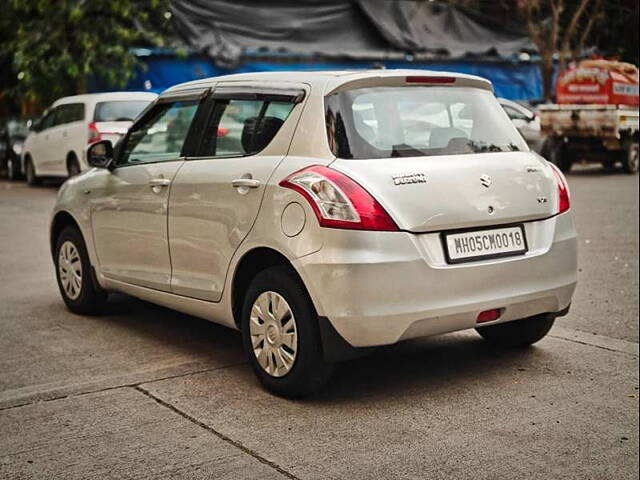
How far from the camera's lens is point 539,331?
247 inches

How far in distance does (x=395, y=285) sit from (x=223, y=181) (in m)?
1.30

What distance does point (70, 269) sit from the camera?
7.57 m

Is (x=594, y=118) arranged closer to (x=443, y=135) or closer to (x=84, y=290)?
(x=84, y=290)

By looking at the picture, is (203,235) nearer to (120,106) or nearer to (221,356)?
(221,356)

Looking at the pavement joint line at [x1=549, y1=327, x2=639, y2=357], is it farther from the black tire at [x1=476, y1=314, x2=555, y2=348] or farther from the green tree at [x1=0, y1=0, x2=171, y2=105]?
the green tree at [x1=0, y1=0, x2=171, y2=105]

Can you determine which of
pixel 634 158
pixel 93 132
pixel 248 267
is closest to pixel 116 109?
pixel 93 132

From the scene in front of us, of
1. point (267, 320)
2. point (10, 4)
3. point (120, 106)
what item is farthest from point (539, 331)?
point (10, 4)

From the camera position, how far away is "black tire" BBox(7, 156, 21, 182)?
2328 cm

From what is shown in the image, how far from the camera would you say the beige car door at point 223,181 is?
5602mm

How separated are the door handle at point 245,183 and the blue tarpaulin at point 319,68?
1837 centimetres

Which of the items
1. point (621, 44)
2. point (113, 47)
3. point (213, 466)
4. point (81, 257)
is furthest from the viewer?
point (621, 44)

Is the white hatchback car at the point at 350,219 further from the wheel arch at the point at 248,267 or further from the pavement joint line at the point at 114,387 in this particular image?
the pavement joint line at the point at 114,387

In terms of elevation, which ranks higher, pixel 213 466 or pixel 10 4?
pixel 10 4

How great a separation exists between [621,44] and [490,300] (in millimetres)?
28846
